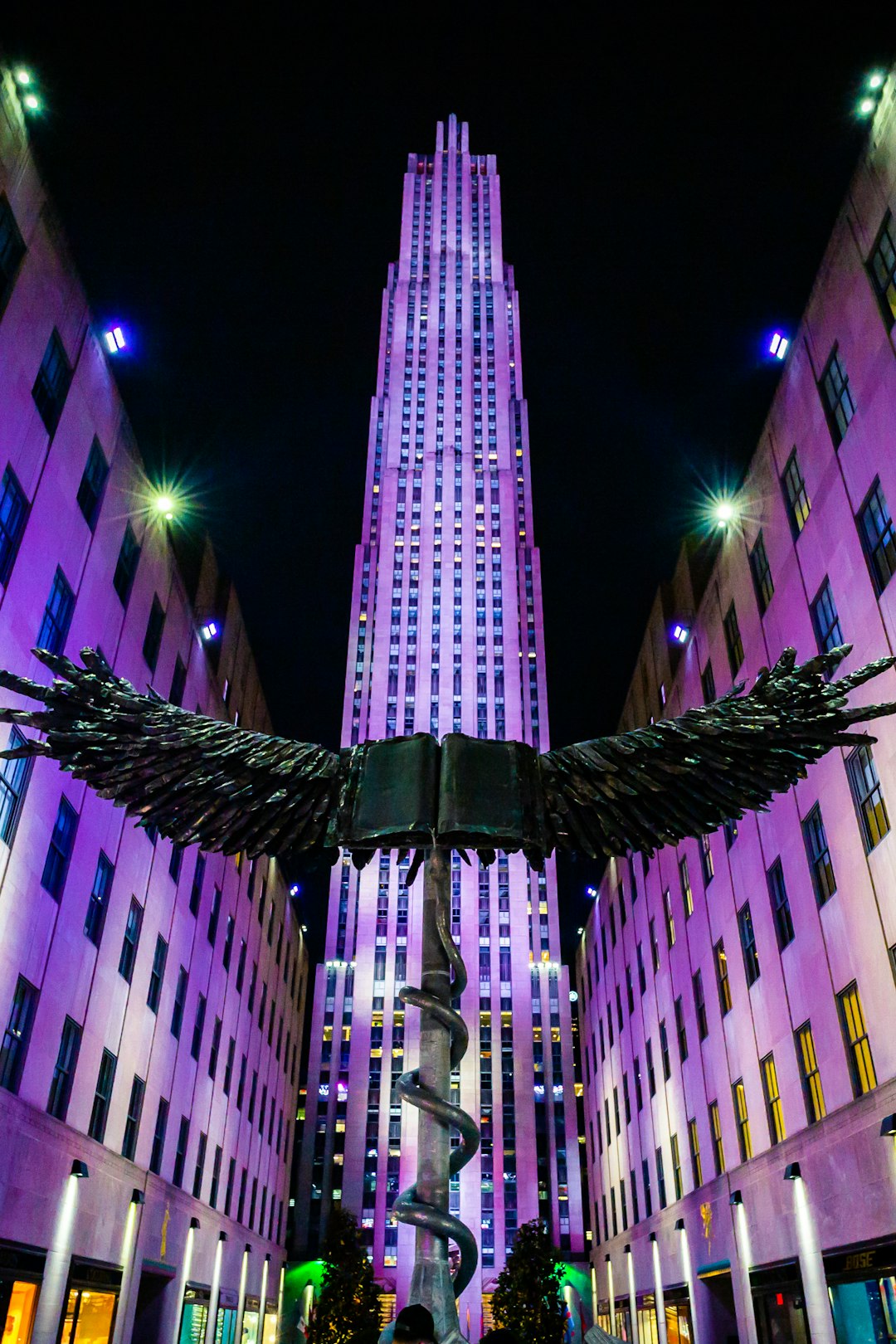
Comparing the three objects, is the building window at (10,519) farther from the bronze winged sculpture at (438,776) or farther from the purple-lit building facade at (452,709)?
the purple-lit building facade at (452,709)

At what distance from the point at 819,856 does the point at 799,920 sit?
2.03 meters

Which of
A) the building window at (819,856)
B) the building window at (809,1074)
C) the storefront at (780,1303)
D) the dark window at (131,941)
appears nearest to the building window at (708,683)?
the building window at (819,856)

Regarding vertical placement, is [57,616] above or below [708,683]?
below

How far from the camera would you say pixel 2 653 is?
20.9m

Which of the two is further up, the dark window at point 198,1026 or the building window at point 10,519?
the building window at point 10,519

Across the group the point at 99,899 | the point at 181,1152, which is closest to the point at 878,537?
the point at 99,899

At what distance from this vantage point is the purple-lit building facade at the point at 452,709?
82625 millimetres

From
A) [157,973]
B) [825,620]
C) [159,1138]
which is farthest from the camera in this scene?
[159,1138]

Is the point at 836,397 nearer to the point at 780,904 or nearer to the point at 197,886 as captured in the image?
the point at 780,904

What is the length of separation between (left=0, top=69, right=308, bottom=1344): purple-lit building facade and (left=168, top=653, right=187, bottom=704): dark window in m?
0.13

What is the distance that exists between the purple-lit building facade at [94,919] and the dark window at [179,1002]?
0.09 meters

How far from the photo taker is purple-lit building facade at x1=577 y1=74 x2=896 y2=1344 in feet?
68.5

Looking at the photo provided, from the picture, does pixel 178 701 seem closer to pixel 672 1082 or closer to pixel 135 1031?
pixel 135 1031

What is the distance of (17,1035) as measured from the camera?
880 inches
